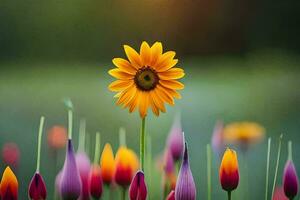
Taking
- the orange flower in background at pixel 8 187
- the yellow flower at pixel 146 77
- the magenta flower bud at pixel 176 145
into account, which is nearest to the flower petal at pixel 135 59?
the yellow flower at pixel 146 77

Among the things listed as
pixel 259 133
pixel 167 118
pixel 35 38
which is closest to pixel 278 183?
pixel 259 133

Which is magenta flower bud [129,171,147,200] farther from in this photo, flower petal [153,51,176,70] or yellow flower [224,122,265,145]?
yellow flower [224,122,265,145]

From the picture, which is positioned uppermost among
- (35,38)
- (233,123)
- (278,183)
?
(35,38)

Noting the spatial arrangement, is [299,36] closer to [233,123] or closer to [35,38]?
[233,123]

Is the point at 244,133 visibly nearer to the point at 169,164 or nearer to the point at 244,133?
the point at 244,133

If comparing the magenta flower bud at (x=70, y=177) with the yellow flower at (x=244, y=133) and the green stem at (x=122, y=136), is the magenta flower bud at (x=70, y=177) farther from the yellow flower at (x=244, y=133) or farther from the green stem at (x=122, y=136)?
the yellow flower at (x=244, y=133)

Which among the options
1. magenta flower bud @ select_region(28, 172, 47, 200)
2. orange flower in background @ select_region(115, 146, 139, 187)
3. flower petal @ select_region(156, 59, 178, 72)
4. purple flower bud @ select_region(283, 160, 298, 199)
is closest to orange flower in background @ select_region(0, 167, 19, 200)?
magenta flower bud @ select_region(28, 172, 47, 200)

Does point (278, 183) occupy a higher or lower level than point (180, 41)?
lower
